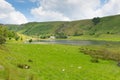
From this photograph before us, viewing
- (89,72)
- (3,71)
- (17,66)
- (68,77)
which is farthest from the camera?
(89,72)

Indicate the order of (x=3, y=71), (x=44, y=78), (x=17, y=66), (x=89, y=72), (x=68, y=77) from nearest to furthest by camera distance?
(x=3, y=71) < (x=44, y=78) < (x=68, y=77) < (x=17, y=66) < (x=89, y=72)

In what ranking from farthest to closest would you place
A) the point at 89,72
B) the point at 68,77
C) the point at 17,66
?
the point at 89,72 → the point at 17,66 → the point at 68,77

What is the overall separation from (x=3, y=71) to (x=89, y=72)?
18.5 meters

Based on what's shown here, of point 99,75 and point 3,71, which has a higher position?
point 3,71

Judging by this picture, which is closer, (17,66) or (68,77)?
(68,77)

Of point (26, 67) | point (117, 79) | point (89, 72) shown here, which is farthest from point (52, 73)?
point (117, 79)

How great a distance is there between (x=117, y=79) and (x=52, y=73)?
37.9 ft

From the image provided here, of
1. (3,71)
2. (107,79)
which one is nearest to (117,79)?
(107,79)

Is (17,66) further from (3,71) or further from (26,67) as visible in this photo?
(3,71)

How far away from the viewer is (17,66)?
40.9m

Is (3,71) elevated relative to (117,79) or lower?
elevated

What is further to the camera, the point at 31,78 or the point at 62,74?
the point at 62,74

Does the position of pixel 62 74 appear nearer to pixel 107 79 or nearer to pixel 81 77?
pixel 81 77

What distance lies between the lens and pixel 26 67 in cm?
4078
